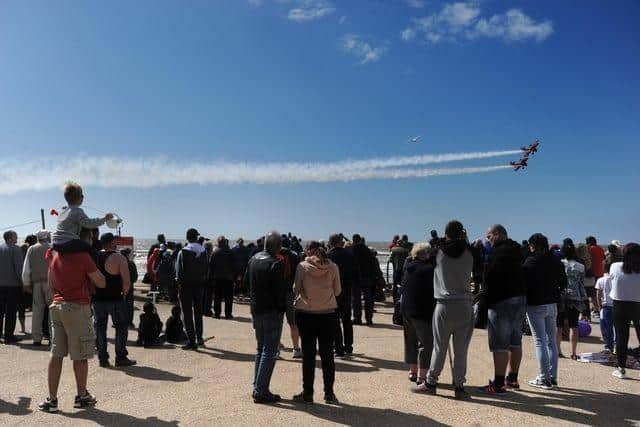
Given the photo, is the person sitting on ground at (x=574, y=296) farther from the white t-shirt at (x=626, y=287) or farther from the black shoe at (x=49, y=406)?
the black shoe at (x=49, y=406)

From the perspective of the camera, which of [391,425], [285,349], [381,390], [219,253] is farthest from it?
[219,253]

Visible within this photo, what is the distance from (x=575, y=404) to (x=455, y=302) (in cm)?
169

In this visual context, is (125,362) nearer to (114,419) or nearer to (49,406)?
(49,406)

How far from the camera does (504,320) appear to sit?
5547 millimetres

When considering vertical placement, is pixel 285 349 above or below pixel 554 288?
below

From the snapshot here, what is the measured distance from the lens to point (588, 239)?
1145 cm

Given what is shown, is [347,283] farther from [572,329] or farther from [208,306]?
[208,306]

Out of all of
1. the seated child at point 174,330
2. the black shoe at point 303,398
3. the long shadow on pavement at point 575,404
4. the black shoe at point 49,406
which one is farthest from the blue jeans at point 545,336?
the seated child at point 174,330

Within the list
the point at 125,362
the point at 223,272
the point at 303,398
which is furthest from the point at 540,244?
the point at 223,272

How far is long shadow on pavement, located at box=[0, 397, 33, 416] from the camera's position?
4848mm

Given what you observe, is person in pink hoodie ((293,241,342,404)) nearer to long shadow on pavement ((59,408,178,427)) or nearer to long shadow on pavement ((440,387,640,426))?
long shadow on pavement ((59,408,178,427))

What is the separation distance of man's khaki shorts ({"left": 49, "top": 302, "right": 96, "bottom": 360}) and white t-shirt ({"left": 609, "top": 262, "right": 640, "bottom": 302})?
6391 millimetres

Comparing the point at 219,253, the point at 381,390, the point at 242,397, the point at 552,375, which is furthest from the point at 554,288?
the point at 219,253

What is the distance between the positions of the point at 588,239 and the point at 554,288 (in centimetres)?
651
